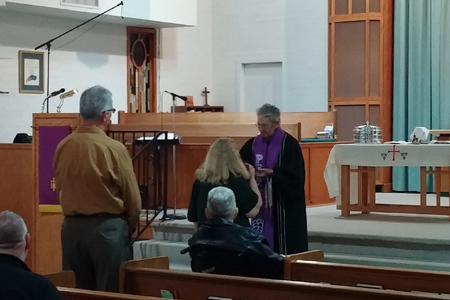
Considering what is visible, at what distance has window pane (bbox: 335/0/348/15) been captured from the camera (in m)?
10.4

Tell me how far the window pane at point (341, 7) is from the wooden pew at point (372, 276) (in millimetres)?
7071

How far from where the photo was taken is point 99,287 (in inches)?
148

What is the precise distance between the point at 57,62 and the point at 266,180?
19.9 feet

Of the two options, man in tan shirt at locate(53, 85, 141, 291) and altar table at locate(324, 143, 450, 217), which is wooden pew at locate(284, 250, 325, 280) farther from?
altar table at locate(324, 143, 450, 217)

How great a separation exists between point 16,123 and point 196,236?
6.60 m

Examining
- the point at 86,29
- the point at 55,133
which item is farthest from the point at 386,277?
the point at 86,29

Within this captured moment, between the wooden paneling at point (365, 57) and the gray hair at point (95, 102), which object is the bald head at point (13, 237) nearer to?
the gray hair at point (95, 102)

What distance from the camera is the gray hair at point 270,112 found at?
5012 millimetres

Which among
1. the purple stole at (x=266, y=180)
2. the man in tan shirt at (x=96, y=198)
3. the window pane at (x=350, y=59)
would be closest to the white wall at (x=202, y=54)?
the window pane at (x=350, y=59)

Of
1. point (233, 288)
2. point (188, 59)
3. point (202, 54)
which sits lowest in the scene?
point (233, 288)

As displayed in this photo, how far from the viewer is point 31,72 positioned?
399 inches

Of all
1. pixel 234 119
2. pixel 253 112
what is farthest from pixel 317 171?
pixel 253 112

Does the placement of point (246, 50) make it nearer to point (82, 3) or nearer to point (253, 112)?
point (253, 112)

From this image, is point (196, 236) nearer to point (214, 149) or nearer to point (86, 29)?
point (214, 149)
